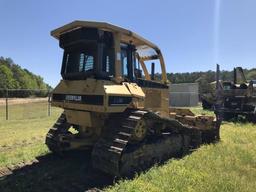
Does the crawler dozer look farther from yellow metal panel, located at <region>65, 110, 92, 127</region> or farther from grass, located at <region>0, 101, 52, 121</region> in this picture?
grass, located at <region>0, 101, 52, 121</region>

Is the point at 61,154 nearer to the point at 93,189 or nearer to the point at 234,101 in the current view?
the point at 93,189

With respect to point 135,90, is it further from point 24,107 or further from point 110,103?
point 24,107

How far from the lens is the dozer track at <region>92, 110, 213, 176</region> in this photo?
5.61 meters

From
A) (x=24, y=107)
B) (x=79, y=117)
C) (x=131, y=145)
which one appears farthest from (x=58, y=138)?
(x=24, y=107)

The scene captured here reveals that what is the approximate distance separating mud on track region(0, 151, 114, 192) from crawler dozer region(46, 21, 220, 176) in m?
0.33

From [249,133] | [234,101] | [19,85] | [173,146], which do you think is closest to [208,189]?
[173,146]

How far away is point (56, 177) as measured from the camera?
19.7 ft

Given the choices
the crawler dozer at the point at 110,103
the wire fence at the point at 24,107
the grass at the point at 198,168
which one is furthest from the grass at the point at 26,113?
the crawler dozer at the point at 110,103

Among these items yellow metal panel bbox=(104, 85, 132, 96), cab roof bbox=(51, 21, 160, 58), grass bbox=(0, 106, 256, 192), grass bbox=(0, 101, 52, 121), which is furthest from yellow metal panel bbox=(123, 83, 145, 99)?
grass bbox=(0, 101, 52, 121)

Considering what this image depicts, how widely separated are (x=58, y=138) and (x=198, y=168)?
313 centimetres

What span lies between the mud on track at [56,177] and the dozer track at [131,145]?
1.25 feet

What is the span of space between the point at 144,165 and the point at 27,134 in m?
6.27

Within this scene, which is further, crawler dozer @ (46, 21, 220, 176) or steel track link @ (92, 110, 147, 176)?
crawler dozer @ (46, 21, 220, 176)

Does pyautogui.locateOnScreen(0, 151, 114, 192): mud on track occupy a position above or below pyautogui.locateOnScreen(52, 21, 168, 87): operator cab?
below
